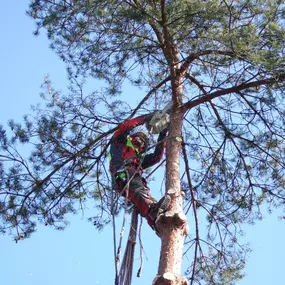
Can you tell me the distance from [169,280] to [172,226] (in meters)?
0.59

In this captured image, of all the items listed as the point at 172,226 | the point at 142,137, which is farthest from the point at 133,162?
the point at 172,226

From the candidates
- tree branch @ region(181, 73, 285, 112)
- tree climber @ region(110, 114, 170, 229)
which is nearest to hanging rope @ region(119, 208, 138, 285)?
tree climber @ region(110, 114, 170, 229)

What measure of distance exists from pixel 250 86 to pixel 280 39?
0.49 meters

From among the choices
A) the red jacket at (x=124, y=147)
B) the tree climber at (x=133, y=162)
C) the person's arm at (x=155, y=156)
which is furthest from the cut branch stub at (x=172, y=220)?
the person's arm at (x=155, y=156)

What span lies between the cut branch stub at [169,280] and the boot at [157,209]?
664 mm

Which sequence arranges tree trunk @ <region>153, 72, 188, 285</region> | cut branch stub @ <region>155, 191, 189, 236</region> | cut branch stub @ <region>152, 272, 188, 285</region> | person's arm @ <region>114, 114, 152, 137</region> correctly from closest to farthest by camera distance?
1. cut branch stub @ <region>152, 272, 188, 285</region>
2. tree trunk @ <region>153, 72, 188, 285</region>
3. cut branch stub @ <region>155, 191, 189, 236</region>
4. person's arm @ <region>114, 114, 152, 137</region>

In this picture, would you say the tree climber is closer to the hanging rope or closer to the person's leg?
the person's leg

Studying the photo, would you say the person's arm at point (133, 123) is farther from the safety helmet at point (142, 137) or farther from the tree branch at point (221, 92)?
the tree branch at point (221, 92)

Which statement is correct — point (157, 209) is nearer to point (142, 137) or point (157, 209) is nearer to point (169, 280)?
point (169, 280)

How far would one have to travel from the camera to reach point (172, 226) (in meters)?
5.23

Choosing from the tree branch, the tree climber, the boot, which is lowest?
the boot

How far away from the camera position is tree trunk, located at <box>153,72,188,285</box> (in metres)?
4.85

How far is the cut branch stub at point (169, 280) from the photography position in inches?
186

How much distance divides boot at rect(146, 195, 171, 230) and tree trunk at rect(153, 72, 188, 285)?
0.04 meters
